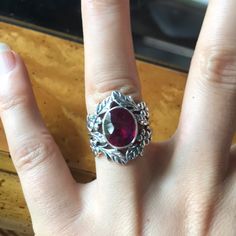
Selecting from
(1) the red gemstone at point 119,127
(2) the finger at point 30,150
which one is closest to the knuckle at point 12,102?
(2) the finger at point 30,150

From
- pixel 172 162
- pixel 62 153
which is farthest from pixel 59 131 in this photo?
pixel 172 162

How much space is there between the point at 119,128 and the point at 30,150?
0.43 ft

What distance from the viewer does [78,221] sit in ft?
2.12

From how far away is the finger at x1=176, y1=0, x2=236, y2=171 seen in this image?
2.06ft

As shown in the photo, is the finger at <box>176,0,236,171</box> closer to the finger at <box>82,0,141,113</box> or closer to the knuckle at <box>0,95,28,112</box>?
the finger at <box>82,0,141,113</box>

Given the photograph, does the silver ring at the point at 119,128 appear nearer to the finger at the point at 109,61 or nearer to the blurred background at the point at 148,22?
the finger at the point at 109,61

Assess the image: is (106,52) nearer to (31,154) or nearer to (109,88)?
(109,88)

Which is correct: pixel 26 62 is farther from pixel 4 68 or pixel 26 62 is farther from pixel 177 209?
pixel 177 209

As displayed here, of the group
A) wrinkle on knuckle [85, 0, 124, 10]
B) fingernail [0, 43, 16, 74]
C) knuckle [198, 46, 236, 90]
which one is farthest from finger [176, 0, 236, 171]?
fingernail [0, 43, 16, 74]

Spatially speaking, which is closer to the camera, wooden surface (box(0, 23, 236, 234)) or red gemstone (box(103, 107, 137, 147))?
red gemstone (box(103, 107, 137, 147))

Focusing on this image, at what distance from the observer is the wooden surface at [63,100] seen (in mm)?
698

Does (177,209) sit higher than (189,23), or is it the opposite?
(189,23)

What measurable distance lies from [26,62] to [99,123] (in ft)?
0.59

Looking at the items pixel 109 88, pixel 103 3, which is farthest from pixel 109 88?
pixel 103 3
